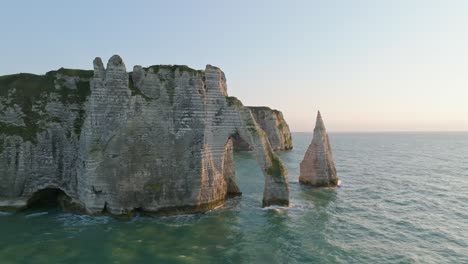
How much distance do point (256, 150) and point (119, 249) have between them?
14.4m

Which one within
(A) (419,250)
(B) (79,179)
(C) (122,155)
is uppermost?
(C) (122,155)

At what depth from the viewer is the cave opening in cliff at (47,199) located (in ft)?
96.8

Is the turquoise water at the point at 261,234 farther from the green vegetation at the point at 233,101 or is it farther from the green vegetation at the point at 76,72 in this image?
the green vegetation at the point at 76,72

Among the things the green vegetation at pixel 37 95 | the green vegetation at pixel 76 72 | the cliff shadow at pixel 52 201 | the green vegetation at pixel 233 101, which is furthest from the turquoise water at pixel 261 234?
the green vegetation at pixel 76 72

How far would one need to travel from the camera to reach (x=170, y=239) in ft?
73.8

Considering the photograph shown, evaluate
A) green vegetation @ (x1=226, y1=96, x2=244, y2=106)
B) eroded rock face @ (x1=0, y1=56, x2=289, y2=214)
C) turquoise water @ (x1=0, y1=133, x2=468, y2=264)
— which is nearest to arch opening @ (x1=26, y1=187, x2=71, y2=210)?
eroded rock face @ (x1=0, y1=56, x2=289, y2=214)

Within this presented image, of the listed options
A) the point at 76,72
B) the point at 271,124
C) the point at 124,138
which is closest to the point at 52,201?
the point at 124,138

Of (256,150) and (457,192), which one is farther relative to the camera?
(457,192)

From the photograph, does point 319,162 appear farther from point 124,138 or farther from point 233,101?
point 124,138

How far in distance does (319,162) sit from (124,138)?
76.3 feet

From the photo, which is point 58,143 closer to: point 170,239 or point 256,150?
point 170,239

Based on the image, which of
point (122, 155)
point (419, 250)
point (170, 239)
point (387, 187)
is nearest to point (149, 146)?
point (122, 155)

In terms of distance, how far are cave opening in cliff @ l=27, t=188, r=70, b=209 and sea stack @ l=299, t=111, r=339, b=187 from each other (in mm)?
26486

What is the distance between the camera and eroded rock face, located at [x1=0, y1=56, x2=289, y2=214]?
2709 centimetres
